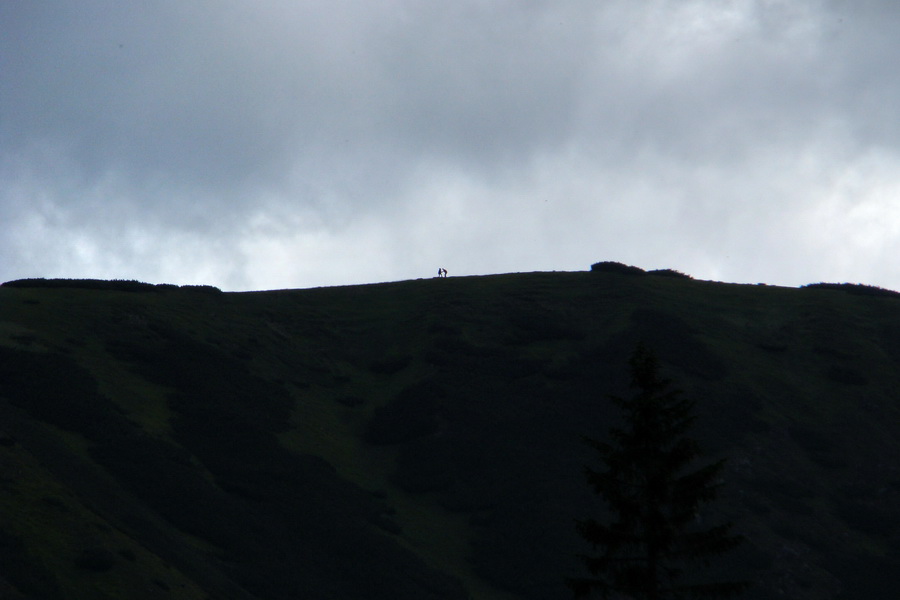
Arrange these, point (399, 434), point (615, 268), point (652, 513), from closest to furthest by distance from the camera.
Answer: point (652, 513) → point (399, 434) → point (615, 268)

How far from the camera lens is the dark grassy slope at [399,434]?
34.7 m

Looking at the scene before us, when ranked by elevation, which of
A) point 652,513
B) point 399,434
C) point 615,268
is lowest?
point 652,513

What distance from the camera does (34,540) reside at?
88.8 feet

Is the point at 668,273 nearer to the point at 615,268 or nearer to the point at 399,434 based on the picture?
the point at 615,268

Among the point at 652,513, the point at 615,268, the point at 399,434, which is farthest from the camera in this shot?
the point at 615,268

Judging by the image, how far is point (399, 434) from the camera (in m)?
51.3

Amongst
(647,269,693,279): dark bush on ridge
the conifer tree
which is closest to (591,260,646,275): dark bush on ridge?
(647,269,693,279): dark bush on ridge

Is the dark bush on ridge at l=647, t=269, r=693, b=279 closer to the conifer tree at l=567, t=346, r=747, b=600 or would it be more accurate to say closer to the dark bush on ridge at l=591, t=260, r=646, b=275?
the dark bush on ridge at l=591, t=260, r=646, b=275

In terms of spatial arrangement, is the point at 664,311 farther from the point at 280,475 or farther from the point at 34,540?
the point at 34,540

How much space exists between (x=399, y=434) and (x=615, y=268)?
112 ft

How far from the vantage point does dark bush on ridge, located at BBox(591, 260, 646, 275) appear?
7806 cm

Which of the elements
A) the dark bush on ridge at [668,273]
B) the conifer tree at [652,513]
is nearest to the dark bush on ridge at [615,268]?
the dark bush on ridge at [668,273]

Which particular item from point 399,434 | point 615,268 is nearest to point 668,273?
point 615,268

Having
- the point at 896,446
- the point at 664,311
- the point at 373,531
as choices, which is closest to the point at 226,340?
the point at 373,531
